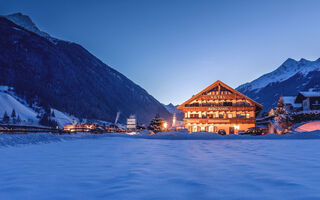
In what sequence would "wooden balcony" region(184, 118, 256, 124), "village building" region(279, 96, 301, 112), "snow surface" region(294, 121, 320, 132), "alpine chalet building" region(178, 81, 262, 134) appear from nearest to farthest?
"snow surface" region(294, 121, 320, 132)
"wooden balcony" region(184, 118, 256, 124)
"alpine chalet building" region(178, 81, 262, 134)
"village building" region(279, 96, 301, 112)

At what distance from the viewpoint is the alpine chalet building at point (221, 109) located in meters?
37.9

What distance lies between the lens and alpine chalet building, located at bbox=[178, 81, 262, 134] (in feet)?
124

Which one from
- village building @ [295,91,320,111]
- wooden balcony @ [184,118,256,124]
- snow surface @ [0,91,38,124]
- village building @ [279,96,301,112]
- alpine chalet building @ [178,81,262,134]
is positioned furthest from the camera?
snow surface @ [0,91,38,124]

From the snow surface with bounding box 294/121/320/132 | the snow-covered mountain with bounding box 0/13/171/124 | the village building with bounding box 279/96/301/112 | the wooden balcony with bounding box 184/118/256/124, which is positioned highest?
the snow-covered mountain with bounding box 0/13/171/124

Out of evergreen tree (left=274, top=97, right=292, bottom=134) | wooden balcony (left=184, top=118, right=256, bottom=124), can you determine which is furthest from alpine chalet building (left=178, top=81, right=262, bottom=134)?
evergreen tree (left=274, top=97, right=292, bottom=134)

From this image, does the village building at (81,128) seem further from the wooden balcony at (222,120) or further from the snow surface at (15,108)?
the snow surface at (15,108)

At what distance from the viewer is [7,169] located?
420 centimetres

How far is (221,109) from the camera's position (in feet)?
125

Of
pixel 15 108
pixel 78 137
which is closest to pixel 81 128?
pixel 78 137

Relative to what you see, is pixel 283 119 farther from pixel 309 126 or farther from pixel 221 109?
pixel 221 109

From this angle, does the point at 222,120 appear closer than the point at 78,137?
No

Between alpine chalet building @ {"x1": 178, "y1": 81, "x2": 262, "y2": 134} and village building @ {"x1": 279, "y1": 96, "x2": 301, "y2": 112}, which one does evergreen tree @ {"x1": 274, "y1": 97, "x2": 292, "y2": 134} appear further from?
village building @ {"x1": 279, "y1": 96, "x2": 301, "y2": 112}

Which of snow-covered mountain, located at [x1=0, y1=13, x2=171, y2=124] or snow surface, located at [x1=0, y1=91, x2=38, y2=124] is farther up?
snow-covered mountain, located at [x1=0, y1=13, x2=171, y2=124]

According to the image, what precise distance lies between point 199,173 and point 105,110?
171411 mm
